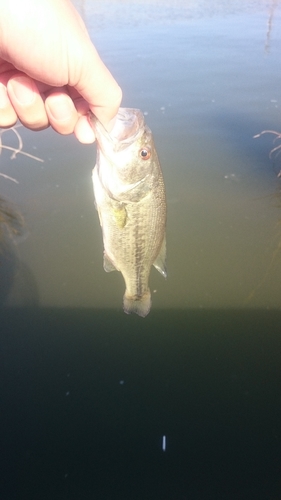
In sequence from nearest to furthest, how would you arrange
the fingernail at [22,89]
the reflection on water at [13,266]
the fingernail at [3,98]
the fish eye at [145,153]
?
1. the fingernail at [22,89]
2. the fingernail at [3,98]
3. the fish eye at [145,153]
4. the reflection on water at [13,266]

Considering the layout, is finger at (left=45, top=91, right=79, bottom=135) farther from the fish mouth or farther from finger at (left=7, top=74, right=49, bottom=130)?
the fish mouth

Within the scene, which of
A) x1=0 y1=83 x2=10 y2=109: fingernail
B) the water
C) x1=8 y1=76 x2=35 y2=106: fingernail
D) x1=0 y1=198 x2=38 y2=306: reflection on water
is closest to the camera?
x1=8 y1=76 x2=35 y2=106: fingernail

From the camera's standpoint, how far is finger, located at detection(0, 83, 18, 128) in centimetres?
156

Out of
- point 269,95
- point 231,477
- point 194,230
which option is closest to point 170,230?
point 194,230

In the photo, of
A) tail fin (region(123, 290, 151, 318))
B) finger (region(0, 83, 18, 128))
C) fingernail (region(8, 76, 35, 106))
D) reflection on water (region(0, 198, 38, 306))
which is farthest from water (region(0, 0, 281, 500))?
fingernail (region(8, 76, 35, 106))

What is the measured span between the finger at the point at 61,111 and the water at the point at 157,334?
2.38m

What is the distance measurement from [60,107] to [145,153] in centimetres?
44

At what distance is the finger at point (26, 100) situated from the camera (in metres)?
1.44

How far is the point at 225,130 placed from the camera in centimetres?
609

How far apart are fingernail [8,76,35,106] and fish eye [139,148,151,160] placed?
1.77ft

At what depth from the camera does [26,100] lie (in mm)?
1474

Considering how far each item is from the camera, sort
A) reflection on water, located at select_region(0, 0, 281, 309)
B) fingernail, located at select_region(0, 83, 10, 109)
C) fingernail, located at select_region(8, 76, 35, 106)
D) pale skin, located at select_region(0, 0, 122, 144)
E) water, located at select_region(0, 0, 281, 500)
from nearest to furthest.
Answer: pale skin, located at select_region(0, 0, 122, 144) < fingernail, located at select_region(8, 76, 35, 106) < fingernail, located at select_region(0, 83, 10, 109) < water, located at select_region(0, 0, 281, 500) < reflection on water, located at select_region(0, 0, 281, 309)

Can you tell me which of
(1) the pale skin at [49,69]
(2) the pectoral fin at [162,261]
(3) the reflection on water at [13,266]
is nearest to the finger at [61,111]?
(1) the pale skin at [49,69]

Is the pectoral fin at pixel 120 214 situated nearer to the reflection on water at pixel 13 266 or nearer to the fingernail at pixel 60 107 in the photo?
the fingernail at pixel 60 107
